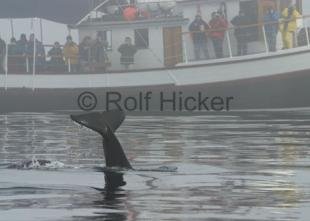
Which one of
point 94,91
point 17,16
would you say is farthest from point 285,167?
point 17,16

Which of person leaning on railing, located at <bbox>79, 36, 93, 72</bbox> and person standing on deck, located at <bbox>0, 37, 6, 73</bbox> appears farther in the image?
person standing on deck, located at <bbox>0, 37, 6, 73</bbox>

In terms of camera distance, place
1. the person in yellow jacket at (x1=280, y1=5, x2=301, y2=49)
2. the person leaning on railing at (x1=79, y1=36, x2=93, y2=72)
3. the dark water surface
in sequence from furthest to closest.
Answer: the person leaning on railing at (x1=79, y1=36, x2=93, y2=72)
the person in yellow jacket at (x1=280, y1=5, x2=301, y2=49)
the dark water surface

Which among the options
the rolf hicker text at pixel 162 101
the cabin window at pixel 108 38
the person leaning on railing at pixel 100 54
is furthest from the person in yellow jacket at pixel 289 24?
the person leaning on railing at pixel 100 54

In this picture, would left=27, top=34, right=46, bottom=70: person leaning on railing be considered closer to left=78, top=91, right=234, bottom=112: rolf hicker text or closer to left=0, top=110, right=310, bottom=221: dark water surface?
left=78, top=91, right=234, bottom=112: rolf hicker text

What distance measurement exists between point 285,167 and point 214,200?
474 centimetres

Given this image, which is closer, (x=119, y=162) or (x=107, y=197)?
(x=107, y=197)

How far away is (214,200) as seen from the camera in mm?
12234

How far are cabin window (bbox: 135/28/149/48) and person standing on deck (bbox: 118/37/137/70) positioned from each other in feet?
1.11

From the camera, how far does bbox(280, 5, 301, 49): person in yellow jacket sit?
41056 millimetres

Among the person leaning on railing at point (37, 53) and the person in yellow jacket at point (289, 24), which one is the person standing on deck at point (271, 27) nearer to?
the person in yellow jacket at point (289, 24)

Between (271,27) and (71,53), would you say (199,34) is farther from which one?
(71,53)

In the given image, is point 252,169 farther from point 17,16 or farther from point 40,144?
point 17,16

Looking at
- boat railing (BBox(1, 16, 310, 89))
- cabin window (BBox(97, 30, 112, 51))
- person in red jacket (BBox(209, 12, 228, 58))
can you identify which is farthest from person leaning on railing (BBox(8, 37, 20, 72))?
person in red jacket (BBox(209, 12, 228, 58))

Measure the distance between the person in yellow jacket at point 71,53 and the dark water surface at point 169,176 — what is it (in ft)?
52.8
